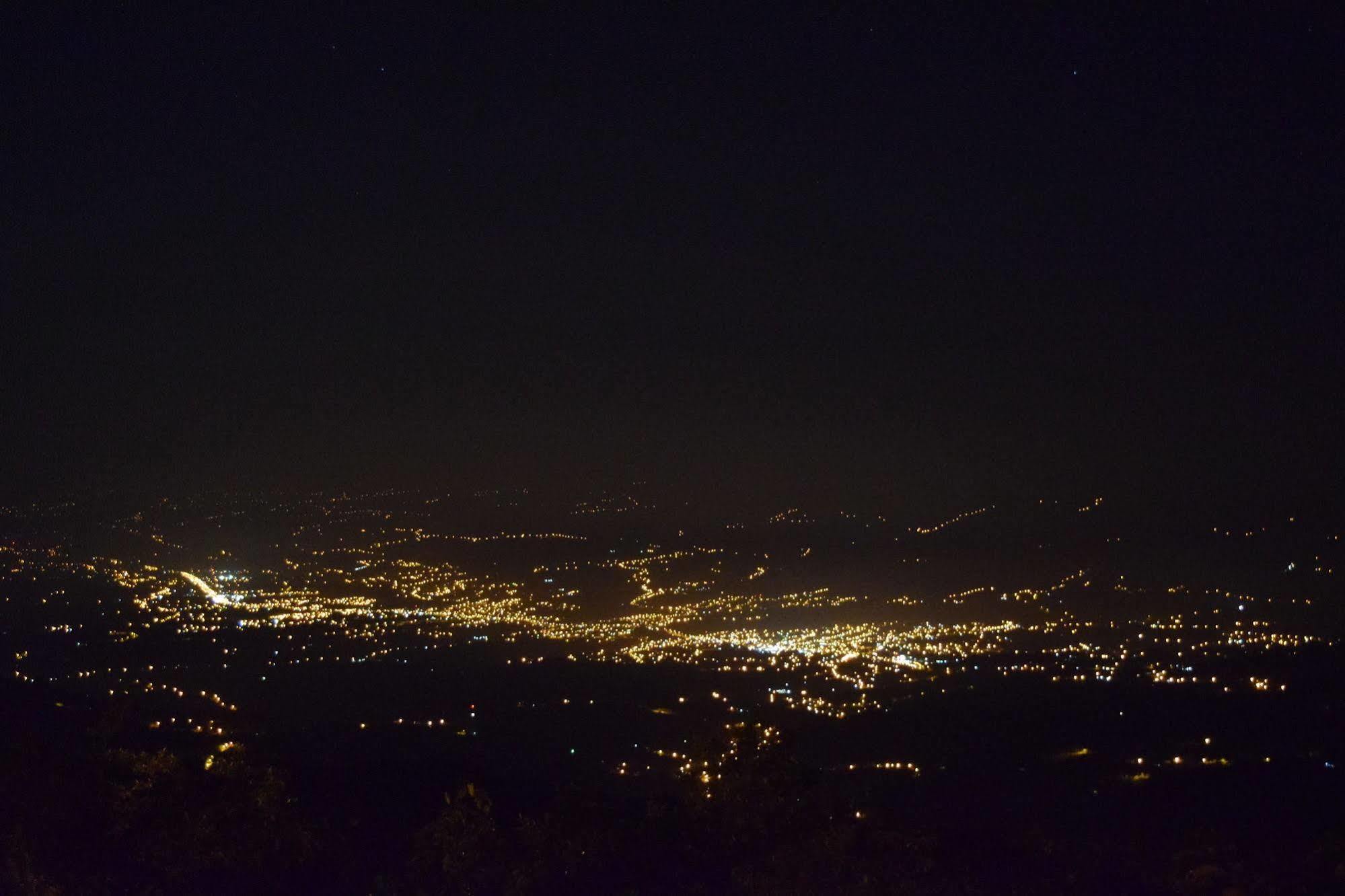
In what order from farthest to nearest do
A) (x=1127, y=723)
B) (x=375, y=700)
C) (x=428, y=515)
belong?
(x=428, y=515) → (x=375, y=700) → (x=1127, y=723)

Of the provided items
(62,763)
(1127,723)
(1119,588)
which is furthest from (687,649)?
(62,763)

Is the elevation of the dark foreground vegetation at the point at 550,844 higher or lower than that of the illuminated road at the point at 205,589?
lower

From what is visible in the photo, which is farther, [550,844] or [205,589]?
[205,589]

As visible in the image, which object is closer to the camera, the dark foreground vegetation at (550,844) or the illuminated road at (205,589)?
the dark foreground vegetation at (550,844)

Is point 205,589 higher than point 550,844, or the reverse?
point 205,589

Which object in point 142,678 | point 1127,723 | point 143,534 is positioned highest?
point 143,534

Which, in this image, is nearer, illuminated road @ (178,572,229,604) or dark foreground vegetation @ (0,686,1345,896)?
dark foreground vegetation @ (0,686,1345,896)

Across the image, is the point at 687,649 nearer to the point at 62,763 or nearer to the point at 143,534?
the point at 62,763

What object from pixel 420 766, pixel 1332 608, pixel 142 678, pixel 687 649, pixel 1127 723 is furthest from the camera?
pixel 1332 608

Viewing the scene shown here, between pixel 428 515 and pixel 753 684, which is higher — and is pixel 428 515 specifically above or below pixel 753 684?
above

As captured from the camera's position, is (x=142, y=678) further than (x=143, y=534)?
No

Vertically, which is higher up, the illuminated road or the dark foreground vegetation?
the illuminated road
